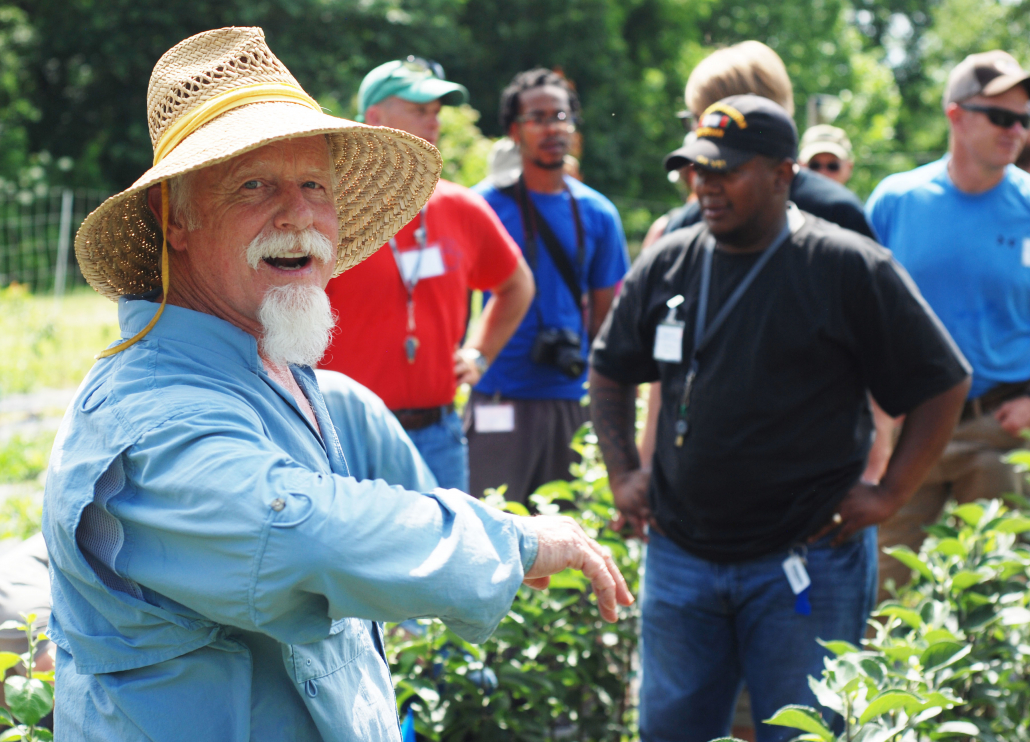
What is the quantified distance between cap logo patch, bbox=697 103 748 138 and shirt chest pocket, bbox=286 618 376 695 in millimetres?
1662

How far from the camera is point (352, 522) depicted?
4.22 ft

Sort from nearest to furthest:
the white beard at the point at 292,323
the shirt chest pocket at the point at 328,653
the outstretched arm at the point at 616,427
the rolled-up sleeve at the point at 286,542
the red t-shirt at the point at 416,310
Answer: the rolled-up sleeve at the point at 286,542 → the shirt chest pocket at the point at 328,653 → the white beard at the point at 292,323 → the outstretched arm at the point at 616,427 → the red t-shirt at the point at 416,310

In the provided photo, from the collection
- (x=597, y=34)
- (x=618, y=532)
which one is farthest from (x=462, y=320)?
(x=597, y=34)

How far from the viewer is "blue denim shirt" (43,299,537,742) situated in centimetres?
129

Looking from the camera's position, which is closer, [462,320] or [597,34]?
[462,320]

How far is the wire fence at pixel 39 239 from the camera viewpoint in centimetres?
1488

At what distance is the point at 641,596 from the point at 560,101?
118 inches

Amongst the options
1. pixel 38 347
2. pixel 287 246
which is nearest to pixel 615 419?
pixel 287 246

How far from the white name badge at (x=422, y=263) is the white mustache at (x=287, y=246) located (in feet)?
6.31

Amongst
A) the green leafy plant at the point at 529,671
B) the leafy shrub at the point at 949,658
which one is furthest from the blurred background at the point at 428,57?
the leafy shrub at the point at 949,658

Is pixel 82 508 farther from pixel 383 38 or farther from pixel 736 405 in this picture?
pixel 383 38

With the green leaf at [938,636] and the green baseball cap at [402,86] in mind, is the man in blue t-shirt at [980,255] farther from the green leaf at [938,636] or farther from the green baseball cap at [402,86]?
the green leaf at [938,636]

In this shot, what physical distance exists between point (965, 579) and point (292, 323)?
1865mm

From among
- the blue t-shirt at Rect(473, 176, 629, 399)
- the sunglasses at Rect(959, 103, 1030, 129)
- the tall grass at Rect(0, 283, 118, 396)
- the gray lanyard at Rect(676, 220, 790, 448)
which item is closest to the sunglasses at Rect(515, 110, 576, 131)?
the blue t-shirt at Rect(473, 176, 629, 399)
